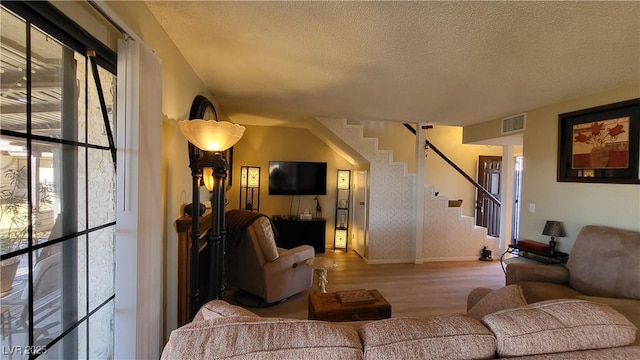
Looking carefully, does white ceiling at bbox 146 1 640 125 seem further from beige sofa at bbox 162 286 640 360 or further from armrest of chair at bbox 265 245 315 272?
armrest of chair at bbox 265 245 315 272

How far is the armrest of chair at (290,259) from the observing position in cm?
291

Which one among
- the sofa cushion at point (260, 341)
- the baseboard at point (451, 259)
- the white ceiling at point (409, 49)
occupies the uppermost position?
the white ceiling at point (409, 49)

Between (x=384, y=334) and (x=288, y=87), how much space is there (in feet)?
8.25

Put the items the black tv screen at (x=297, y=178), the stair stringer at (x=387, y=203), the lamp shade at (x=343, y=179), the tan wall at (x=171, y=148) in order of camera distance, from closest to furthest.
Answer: the tan wall at (x=171, y=148)
the stair stringer at (x=387, y=203)
the black tv screen at (x=297, y=178)
the lamp shade at (x=343, y=179)

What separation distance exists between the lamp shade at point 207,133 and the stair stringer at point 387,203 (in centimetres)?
276

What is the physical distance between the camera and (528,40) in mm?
1700

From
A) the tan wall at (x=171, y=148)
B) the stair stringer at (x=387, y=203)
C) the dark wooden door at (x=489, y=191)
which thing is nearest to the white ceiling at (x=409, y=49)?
the tan wall at (x=171, y=148)

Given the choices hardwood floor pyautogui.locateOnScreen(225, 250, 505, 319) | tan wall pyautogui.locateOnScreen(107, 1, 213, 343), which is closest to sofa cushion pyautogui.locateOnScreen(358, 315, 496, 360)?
tan wall pyautogui.locateOnScreen(107, 1, 213, 343)

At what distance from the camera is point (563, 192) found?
9.94 ft

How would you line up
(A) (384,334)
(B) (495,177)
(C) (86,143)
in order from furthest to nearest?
(B) (495,177)
(C) (86,143)
(A) (384,334)

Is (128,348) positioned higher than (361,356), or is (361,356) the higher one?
(361,356)

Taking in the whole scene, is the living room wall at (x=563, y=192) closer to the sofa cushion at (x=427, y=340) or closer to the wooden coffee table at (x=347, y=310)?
the wooden coffee table at (x=347, y=310)

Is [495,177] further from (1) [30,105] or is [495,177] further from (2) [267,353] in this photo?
(1) [30,105]

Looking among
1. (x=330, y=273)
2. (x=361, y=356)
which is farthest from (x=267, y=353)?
(x=330, y=273)
